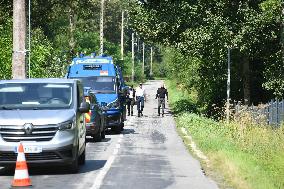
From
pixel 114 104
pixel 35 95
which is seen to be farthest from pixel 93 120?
pixel 35 95

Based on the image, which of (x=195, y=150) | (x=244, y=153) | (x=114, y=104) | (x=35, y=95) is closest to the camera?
(x=35, y=95)

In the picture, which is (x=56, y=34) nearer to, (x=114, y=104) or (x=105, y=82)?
(x=105, y=82)

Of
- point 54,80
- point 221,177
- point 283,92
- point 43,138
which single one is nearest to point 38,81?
point 54,80

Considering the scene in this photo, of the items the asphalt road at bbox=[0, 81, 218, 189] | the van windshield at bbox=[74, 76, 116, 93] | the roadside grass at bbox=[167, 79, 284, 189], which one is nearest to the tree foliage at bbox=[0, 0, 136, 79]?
the van windshield at bbox=[74, 76, 116, 93]

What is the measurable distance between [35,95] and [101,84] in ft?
40.6

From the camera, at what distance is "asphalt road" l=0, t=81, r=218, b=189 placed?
1213 centimetres

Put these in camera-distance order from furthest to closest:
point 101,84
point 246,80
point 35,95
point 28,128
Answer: point 246,80
point 101,84
point 35,95
point 28,128

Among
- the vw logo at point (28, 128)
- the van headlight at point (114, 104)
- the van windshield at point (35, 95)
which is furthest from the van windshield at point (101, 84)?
the vw logo at point (28, 128)

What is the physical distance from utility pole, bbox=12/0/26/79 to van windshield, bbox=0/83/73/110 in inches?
371

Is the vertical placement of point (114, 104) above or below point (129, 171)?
above

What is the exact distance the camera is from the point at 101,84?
2623 centimetres

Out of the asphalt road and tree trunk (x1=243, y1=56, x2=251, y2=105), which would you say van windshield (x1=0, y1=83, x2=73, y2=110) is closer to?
the asphalt road

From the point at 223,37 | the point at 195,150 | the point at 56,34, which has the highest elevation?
the point at 56,34

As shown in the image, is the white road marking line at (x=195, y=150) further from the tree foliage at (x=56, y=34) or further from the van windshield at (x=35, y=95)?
the tree foliage at (x=56, y=34)
